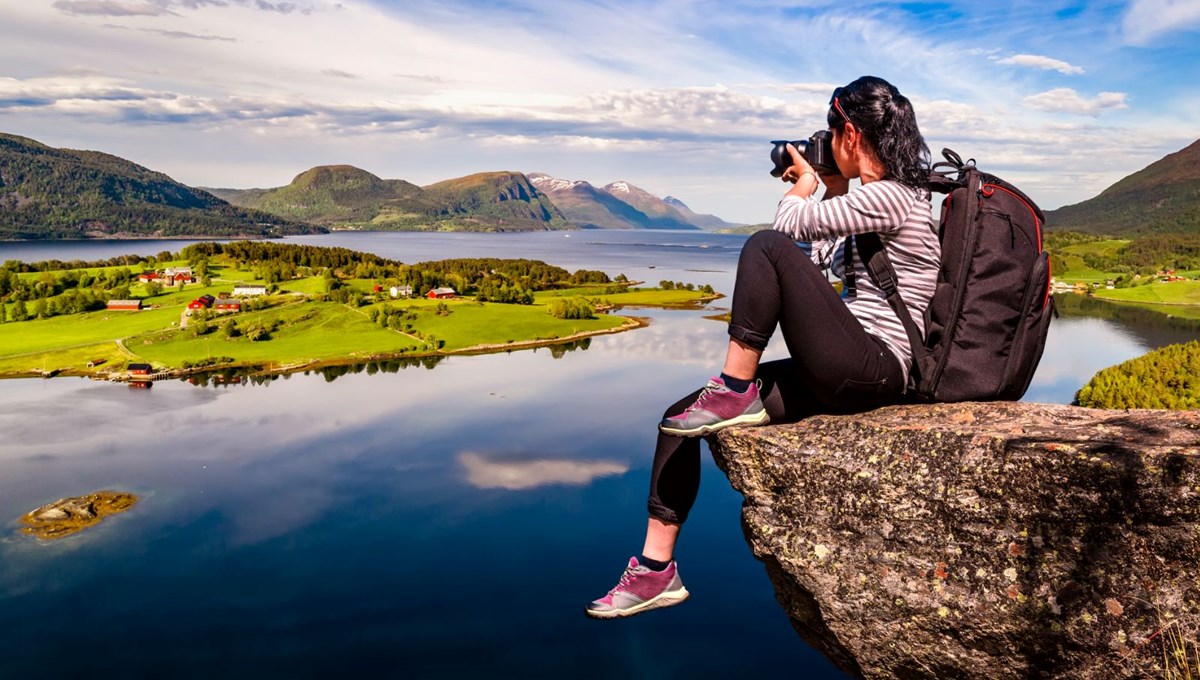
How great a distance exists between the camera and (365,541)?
3841 cm

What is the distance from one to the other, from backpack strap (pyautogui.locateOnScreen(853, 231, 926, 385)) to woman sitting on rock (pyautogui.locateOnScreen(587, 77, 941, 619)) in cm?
5

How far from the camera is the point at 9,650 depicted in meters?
29.2

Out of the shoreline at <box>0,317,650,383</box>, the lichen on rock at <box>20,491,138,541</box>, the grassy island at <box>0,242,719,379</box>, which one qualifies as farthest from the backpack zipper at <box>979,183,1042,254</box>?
the grassy island at <box>0,242,719,379</box>

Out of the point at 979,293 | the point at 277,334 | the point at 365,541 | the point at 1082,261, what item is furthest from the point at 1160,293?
the point at 979,293

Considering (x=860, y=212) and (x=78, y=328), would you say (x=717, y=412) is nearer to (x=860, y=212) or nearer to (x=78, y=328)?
(x=860, y=212)

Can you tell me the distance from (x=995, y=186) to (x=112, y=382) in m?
80.7

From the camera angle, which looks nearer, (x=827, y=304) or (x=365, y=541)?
(x=827, y=304)

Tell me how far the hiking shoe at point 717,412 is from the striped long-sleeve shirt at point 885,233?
95cm

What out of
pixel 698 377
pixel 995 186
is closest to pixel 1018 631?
pixel 995 186

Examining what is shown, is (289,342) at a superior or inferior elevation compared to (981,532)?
inferior

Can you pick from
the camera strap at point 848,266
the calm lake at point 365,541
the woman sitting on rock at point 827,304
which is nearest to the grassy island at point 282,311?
the calm lake at point 365,541

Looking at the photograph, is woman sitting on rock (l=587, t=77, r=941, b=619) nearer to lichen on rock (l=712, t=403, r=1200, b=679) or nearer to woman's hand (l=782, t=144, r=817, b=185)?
woman's hand (l=782, t=144, r=817, b=185)

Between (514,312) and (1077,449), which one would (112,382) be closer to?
(514,312)

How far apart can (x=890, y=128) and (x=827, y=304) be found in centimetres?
127
